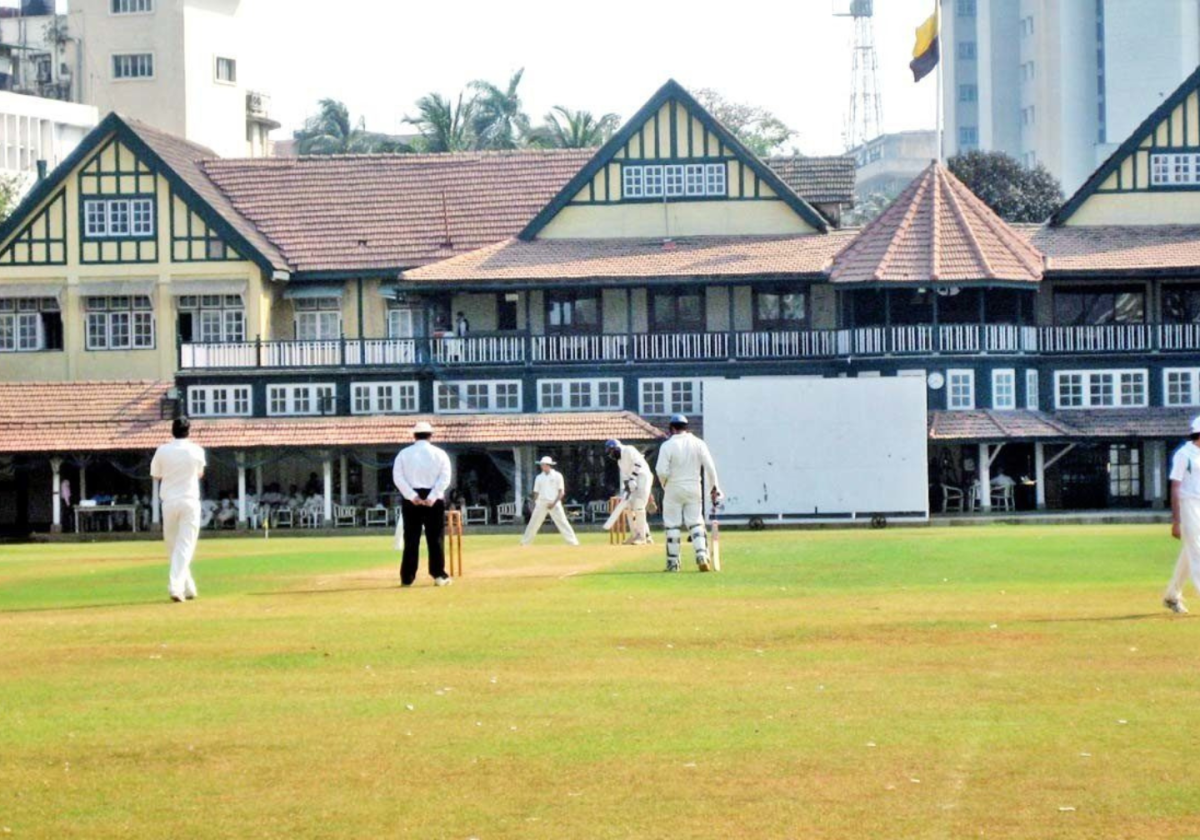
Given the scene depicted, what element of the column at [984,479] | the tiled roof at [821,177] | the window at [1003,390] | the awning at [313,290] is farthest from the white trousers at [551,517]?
the tiled roof at [821,177]

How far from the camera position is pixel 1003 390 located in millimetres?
58688

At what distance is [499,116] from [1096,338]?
141ft

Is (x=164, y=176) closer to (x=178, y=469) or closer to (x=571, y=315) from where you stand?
(x=571, y=315)

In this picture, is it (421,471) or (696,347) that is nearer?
(421,471)

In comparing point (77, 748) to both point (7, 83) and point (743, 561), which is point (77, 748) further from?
point (7, 83)

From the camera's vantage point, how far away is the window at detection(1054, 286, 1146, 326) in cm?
6219

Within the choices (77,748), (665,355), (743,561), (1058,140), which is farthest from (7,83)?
(77,748)

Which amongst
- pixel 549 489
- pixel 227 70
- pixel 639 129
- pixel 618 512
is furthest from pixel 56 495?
pixel 227 70

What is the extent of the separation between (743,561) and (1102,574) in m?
5.15

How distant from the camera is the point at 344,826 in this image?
32.9ft

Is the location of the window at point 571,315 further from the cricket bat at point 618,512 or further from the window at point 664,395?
the cricket bat at point 618,512

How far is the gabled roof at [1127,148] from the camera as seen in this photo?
2448 inches

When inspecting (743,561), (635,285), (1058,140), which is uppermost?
(1058,140)

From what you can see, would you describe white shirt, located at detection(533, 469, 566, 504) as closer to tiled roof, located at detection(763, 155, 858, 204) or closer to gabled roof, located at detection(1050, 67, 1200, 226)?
gabled roof, located at detection(1050, 67, 1200, 226)
